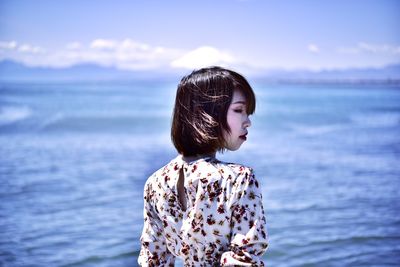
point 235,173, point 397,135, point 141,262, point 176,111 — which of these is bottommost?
point 141,262

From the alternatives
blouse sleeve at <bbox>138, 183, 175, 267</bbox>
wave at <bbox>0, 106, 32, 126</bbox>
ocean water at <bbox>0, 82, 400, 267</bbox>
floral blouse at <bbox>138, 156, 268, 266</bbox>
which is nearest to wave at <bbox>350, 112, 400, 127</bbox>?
ocean water at <bbox>0, 82, 400, 267</bbox>

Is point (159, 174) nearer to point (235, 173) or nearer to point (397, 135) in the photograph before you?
point (235, 173)

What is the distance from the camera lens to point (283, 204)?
7902 millimetres

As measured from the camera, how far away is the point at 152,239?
7.10 feet

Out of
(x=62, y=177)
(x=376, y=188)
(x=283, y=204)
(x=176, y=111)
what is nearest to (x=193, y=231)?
(x=176, y=111)

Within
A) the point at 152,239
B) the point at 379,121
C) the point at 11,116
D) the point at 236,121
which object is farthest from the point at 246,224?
the point at 11,116

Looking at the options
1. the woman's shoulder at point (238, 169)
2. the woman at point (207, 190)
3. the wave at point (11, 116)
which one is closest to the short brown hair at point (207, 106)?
the woman at point (207, 190)

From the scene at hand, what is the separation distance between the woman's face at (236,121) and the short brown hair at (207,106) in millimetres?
13

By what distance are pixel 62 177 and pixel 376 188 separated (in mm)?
5076

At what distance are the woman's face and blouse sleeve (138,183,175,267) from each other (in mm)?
346

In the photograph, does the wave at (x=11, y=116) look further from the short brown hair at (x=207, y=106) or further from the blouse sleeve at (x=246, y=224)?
the blouse sleeve at (x=246, y=224)

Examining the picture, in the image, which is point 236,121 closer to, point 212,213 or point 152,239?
point 212,213

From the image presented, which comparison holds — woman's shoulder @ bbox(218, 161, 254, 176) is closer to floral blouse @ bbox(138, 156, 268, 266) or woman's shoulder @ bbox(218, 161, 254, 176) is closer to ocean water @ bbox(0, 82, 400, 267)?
floral blouse @ bbox(138, 156, 268, 266)

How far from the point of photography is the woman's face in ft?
6.57
